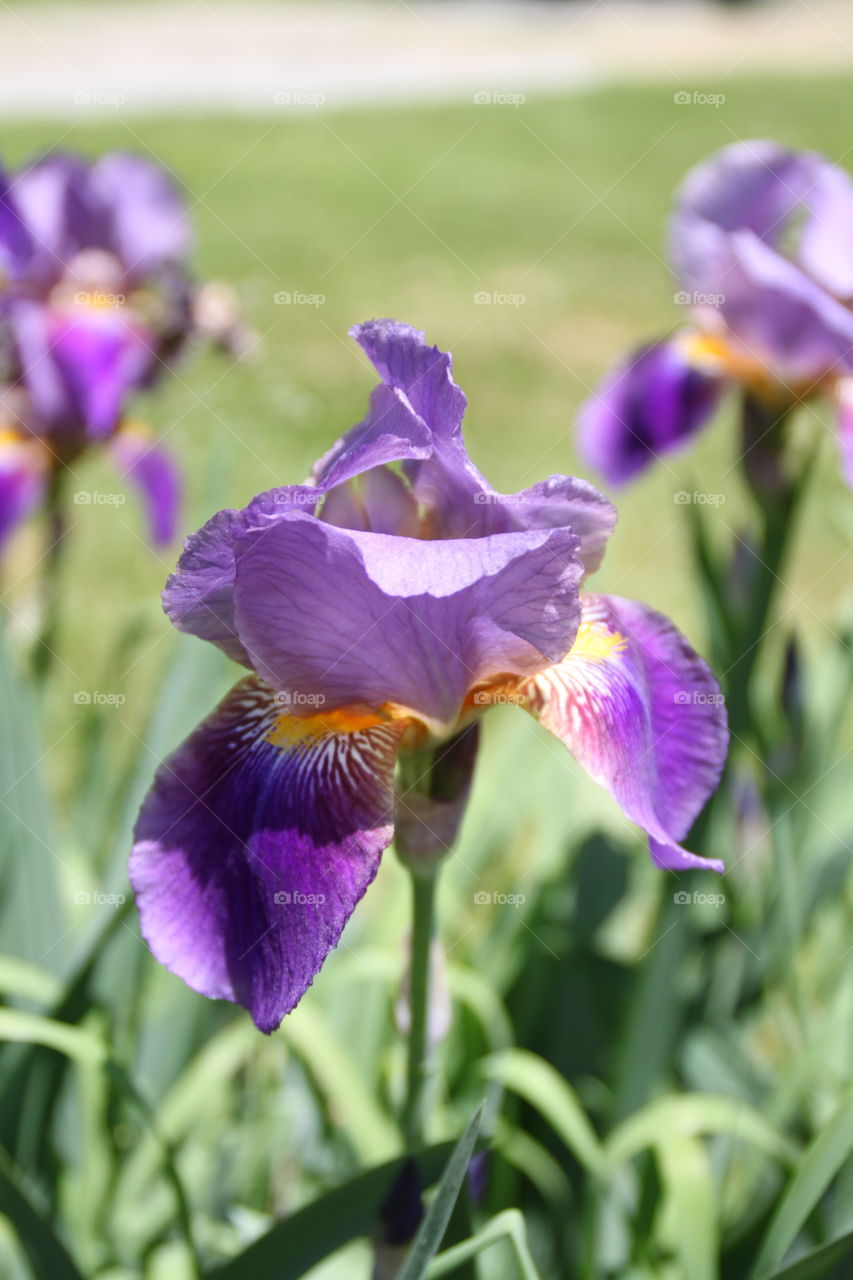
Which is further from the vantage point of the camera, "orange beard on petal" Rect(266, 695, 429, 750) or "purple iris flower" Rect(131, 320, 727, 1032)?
"orange beard on petal" Rect(266, 695, 429, 750)

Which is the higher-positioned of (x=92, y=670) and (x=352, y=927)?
(x=92, y=670)

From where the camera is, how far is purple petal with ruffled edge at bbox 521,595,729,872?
1087mm

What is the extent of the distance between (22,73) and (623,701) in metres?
13.8

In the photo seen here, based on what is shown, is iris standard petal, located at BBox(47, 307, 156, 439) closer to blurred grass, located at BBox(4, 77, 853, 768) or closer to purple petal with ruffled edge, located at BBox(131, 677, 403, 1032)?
blurred grass, located at BBox(4, 77, 853, 768)

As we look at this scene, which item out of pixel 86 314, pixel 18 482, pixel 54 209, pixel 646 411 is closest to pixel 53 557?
pixel 18 482

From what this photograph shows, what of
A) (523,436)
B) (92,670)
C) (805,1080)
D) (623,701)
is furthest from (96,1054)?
(523,436)

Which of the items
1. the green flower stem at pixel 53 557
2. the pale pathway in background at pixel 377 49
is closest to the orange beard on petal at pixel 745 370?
the green flower stem at pixel 53 557

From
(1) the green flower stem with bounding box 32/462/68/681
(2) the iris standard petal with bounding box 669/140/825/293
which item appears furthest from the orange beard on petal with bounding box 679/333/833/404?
(1) the green flower stem with bounding box 32/462/68/681

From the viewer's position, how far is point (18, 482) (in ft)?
7.91

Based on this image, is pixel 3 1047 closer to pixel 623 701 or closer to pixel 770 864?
pixel 623 701

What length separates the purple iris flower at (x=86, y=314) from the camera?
225 centimetres

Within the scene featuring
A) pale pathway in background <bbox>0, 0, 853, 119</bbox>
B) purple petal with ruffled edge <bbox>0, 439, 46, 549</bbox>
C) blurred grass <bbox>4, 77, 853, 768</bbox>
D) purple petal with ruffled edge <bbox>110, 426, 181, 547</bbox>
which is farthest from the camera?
pale pathway in background <bbox>0, 0, 853, 119</bbox>

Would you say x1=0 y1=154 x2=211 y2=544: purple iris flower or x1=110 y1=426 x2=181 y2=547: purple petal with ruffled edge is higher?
x1=0 y1=154 x2=211 y2=544: purple iris flower

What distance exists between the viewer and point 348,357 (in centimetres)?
691
